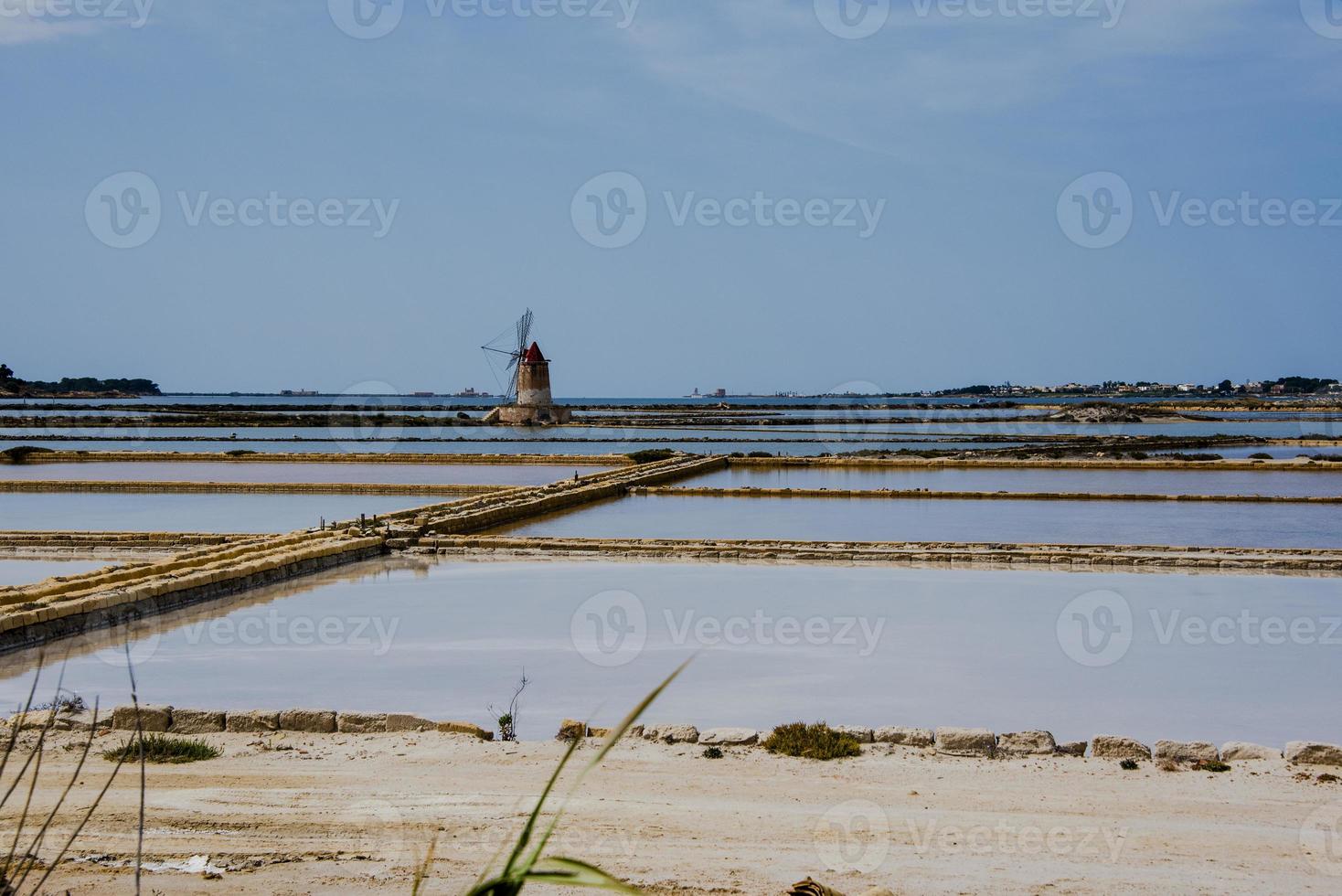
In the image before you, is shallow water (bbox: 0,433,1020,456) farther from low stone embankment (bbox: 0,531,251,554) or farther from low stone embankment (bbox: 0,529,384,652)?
low stone embankment (bbox: 0,529,384,652)

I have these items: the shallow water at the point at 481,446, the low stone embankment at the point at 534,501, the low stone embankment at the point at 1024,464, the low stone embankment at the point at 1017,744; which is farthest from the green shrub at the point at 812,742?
the shallow water at the point at 481,446

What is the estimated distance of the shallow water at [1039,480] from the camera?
14406 mm

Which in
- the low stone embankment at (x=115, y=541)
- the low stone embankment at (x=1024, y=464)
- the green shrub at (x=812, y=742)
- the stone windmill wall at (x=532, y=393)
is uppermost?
the stone windmill wall at (x=532, y=393)

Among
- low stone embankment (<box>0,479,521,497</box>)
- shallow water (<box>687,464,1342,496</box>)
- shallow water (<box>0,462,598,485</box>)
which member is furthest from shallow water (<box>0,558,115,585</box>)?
shallow water (<box>687,464,1342,496</box>)

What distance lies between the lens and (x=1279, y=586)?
7113 millimetres

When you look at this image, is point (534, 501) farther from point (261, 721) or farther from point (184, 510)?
point (261, 721)

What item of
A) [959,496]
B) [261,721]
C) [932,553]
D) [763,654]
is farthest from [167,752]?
[959,496]

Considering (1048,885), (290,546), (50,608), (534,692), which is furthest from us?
(290,546)

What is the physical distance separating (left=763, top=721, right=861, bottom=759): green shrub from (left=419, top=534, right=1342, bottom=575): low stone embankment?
14.7 ft

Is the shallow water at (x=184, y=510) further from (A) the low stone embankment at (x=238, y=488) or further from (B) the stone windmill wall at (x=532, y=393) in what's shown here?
(B) the stone windmill wall at (x=532, y=393)

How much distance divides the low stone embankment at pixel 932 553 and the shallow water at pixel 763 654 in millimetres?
446

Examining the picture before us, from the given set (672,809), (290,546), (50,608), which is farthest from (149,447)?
(672,809)

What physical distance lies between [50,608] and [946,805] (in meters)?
4.56

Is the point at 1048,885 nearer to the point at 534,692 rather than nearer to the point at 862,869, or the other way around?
the point at 862,869
